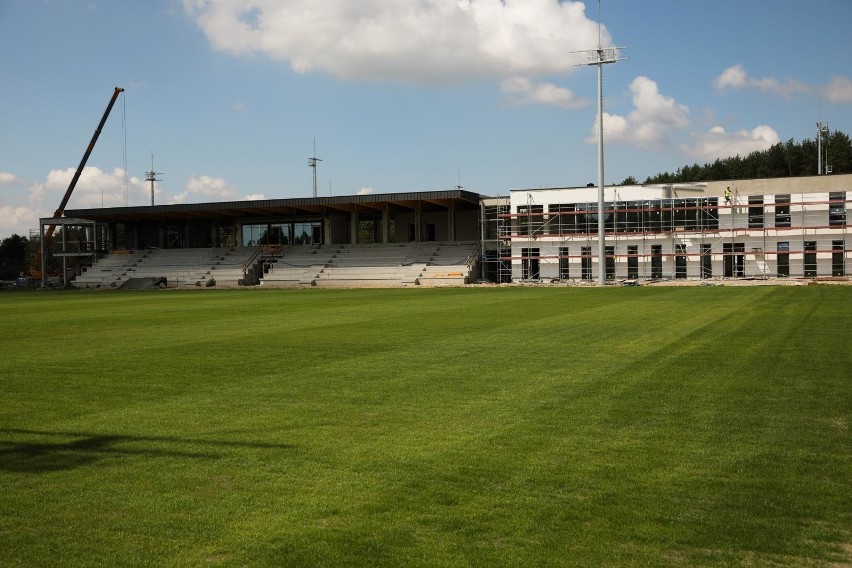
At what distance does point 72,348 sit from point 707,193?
4919cm

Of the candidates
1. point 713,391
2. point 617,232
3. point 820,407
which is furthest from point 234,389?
point 617,232

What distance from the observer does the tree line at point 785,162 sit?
10294cm

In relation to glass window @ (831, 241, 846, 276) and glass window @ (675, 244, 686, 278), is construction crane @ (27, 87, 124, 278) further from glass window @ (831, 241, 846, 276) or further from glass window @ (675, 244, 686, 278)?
glass window @ (831, 241, 846, 276)

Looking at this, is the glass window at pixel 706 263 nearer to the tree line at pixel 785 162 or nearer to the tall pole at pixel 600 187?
the tall pole at pixel 600 187

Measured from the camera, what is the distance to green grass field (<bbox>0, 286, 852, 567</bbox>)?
4.81 meters

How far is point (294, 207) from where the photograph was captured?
67.2 meters

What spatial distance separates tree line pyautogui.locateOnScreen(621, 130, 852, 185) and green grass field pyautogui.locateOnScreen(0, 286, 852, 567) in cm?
9291

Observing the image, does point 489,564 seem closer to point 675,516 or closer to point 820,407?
point 675,516

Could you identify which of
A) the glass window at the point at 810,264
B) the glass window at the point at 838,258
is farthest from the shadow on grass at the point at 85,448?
the glass window at the point at 838,258

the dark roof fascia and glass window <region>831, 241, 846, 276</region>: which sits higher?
the dark roof fascia

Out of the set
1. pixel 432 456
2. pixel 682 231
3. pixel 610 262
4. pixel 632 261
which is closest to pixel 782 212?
pixel 682 231

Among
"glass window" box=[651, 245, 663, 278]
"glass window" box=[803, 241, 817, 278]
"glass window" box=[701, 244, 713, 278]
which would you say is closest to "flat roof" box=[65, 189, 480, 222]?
"glass window" box=[651, 245, 663, 278]

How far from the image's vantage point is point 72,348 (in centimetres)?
1557

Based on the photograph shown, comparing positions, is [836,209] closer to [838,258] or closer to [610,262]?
[838,258]
